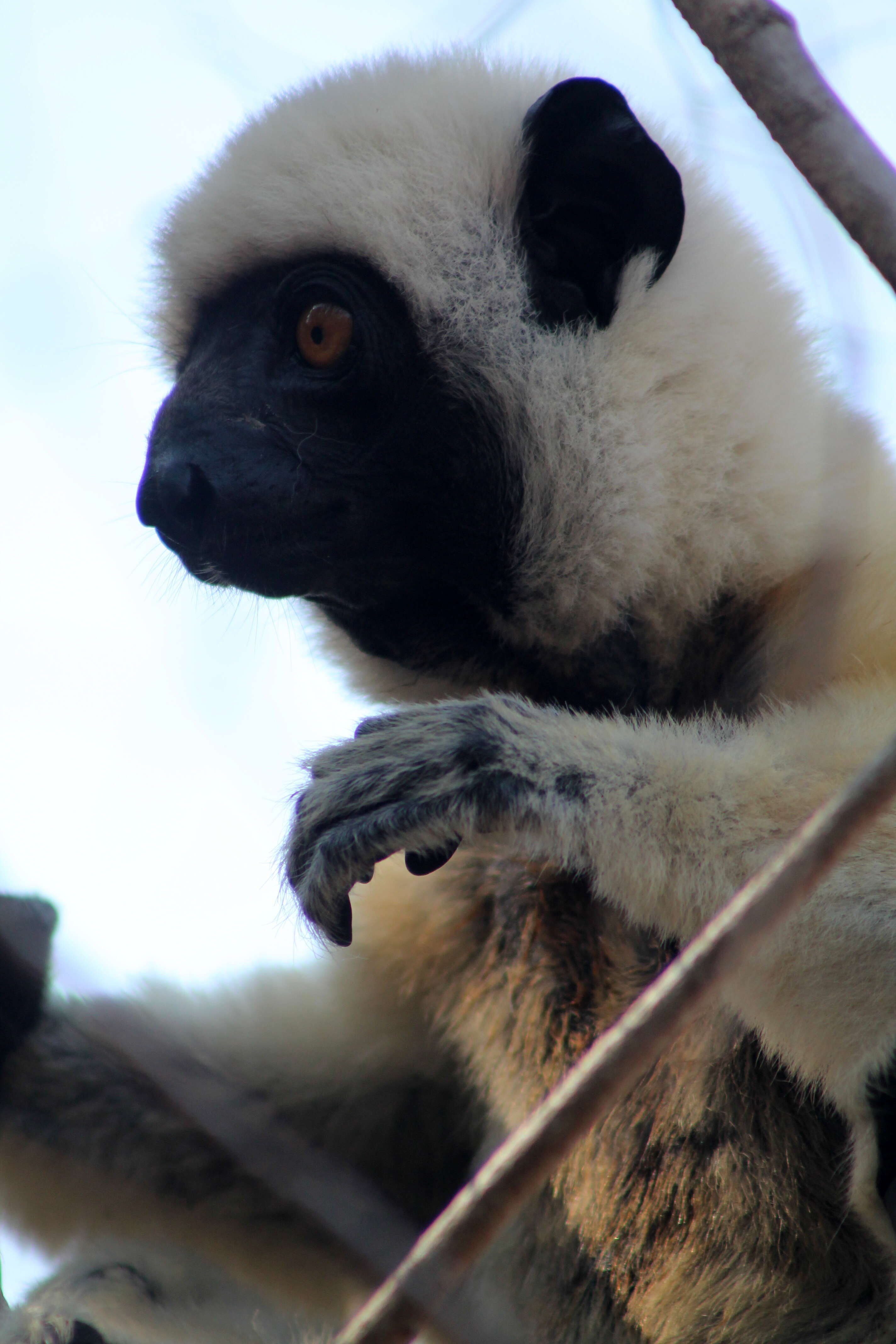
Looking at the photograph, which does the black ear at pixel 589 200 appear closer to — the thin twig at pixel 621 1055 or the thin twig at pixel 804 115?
the thin twig at pixel 804 115

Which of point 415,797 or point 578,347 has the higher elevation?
point 578,347

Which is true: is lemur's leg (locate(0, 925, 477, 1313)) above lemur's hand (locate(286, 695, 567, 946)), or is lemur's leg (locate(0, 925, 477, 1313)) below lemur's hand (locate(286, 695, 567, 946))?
below

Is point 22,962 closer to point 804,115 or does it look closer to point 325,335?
point 325,335

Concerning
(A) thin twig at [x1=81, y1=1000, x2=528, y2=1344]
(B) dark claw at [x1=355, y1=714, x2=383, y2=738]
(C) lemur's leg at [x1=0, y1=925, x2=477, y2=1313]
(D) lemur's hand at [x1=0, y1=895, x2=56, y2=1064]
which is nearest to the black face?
(B) dark claw at [x1=355, y1=714, x2=383, y2=738]

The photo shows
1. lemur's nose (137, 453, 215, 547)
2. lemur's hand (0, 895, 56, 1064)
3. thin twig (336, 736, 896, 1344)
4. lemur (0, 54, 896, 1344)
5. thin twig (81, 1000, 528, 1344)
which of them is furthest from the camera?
lemur's hand (0, 895, 56, 1064)

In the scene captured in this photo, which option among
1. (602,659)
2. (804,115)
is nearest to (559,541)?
(602,659)

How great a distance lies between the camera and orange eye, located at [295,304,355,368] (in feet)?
8.69

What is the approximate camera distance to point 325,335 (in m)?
2.66

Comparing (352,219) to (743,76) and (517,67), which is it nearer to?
(517,67)

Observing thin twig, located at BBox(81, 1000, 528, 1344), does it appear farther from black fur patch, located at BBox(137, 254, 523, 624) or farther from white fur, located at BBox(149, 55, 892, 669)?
white fur, located at BBox(149, 55, 892, 669)

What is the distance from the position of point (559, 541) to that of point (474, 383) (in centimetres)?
41

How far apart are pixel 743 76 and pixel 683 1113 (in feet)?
6.45

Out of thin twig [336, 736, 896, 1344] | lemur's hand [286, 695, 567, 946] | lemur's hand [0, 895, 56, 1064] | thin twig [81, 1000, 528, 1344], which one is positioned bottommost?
thin twig [81, 1000, 528, 1344]

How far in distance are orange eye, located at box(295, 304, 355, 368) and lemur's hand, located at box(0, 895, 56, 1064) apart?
5.70ft
